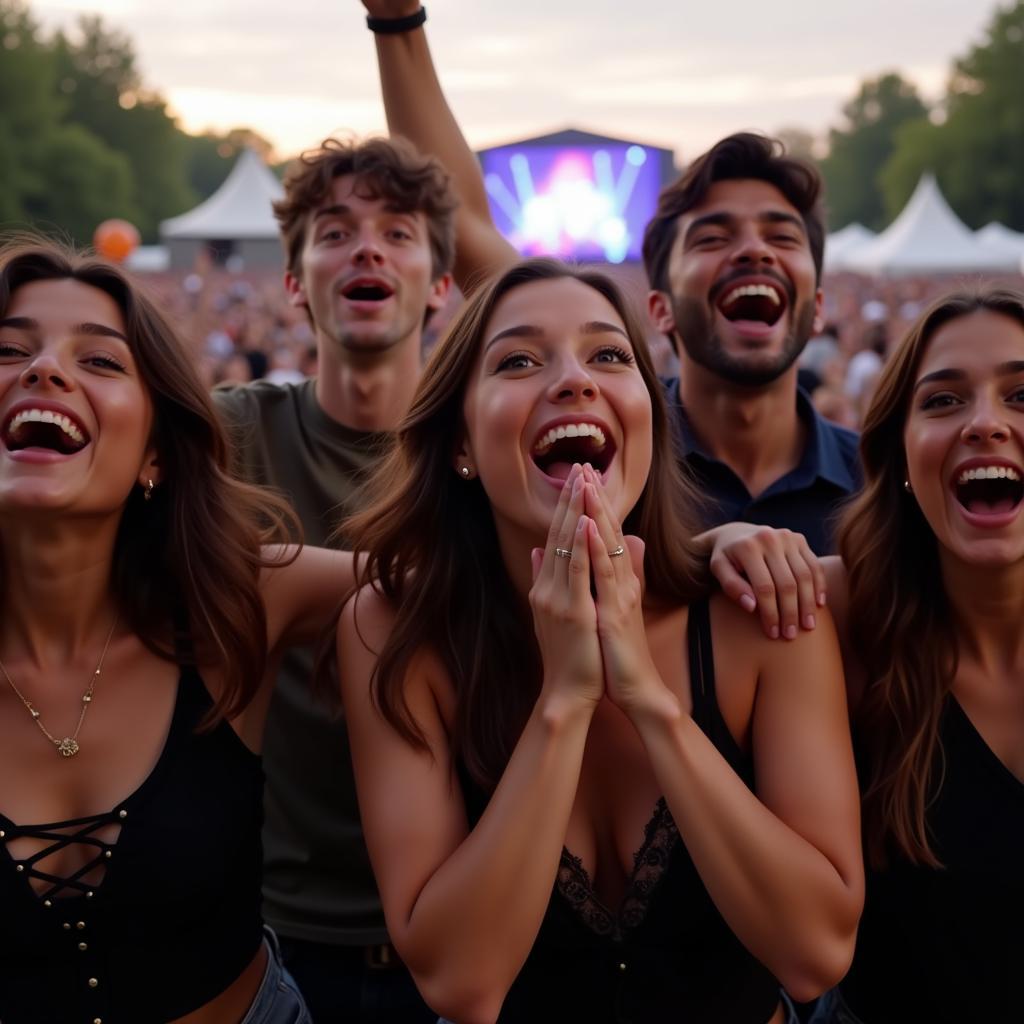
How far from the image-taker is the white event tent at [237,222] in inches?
1731

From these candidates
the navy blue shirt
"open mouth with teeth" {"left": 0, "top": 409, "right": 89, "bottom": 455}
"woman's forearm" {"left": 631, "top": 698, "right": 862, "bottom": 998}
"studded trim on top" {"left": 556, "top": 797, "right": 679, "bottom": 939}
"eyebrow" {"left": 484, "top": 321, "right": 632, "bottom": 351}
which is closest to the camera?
"woman's forearm" {"left": 631, "top": 698, "right": 862, "bottom": 998}

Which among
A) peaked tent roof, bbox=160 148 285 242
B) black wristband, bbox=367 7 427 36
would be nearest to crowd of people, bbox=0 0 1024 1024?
black wristband, bbox=367 7 427 36

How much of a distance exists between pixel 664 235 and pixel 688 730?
2254 millimetres

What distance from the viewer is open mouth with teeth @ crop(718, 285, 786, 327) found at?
370 cm

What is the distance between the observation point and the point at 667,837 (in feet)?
7.52

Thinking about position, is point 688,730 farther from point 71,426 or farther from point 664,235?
point 664,235

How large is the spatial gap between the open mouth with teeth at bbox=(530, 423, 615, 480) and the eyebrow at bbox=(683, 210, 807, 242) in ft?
5.18

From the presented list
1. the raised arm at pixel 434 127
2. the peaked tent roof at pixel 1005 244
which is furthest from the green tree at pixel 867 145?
the raised arm at pixel 434 127

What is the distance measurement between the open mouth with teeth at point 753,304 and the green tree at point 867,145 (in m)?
95.1

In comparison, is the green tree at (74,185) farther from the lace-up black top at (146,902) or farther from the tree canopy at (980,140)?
the lace-up black top at (146,902)

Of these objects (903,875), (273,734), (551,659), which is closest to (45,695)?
(273,734)

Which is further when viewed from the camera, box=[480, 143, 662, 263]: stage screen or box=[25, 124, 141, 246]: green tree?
box=[25, 124, 141, 246]: green tree

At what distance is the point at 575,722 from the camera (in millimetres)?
2225

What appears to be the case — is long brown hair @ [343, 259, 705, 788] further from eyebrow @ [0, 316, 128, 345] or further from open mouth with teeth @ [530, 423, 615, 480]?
eyebrow @ [0, 316, 128, 345]
